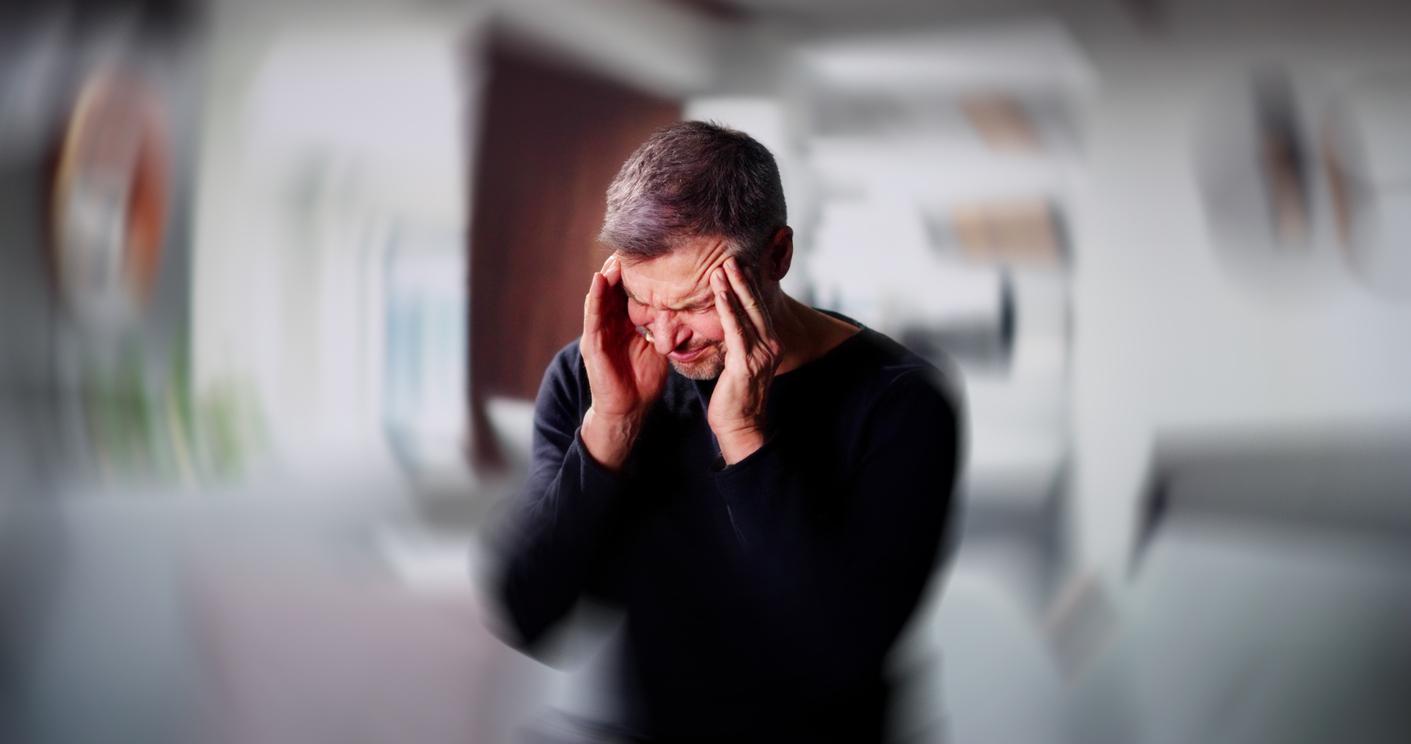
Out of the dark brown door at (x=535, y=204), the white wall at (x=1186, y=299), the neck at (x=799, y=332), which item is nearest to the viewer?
the neck at (x=799, y=332)

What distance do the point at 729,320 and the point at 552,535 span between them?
0.26 metres

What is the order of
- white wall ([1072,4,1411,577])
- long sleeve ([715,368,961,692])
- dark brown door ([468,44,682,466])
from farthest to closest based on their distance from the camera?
dark brown door ([468,44,682,466]) < white wall ([1072,4,1411,577]) < long sleeve ([715,368,961,692])

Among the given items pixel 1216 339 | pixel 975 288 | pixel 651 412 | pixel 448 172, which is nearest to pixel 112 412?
pixel 448 172

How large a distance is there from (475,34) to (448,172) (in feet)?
0.65

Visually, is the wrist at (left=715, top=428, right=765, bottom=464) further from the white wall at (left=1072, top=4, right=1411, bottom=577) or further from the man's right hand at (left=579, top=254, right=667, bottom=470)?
the white wall at (left=1072, top=4, right=1411, bottom=577)

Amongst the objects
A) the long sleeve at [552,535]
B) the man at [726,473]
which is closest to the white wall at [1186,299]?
the man at [726,473]

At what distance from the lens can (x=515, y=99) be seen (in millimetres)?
1639

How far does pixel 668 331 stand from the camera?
1.07m

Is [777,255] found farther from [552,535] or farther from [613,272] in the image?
[552,535]

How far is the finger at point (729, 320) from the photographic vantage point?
1026 millimetres

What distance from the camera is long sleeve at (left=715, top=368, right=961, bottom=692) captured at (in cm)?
101

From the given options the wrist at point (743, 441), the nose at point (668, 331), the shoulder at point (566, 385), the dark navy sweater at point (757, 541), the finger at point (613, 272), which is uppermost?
the finger at point (613, 272)

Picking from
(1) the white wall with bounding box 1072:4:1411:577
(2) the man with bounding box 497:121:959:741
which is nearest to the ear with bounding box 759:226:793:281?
(2) the man with bounding box 497:121:959:741

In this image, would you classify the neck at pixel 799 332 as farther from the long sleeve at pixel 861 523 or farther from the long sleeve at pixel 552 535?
the long sleeve at pixel 552 535
